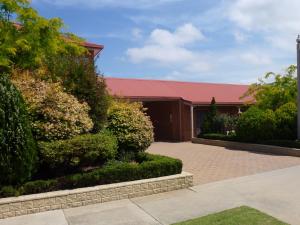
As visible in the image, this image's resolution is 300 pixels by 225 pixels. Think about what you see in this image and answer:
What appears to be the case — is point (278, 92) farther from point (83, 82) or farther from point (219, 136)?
point (83, 82)

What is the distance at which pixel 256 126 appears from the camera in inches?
652

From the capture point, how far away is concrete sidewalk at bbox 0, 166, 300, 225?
6.49 meters

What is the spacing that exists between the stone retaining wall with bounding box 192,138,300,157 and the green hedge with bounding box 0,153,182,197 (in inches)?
279

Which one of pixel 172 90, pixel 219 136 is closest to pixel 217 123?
pixel 219 136

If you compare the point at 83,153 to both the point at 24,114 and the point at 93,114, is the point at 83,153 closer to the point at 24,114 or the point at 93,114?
the point at 24,114

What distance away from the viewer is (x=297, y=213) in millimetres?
6438

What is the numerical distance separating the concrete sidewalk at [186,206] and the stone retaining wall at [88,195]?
0.16 metres

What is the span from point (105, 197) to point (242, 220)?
3087 millimetres

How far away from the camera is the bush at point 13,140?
7.02m

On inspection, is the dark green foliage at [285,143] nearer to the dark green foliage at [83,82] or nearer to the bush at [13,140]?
the dark green foliage at [83,82]

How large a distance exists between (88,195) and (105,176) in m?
0.69

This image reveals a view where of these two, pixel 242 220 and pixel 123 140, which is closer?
pixel 242 220

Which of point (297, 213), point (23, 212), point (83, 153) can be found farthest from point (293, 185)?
point (23, 212)

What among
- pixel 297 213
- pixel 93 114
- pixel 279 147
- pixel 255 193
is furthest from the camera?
pixel 279 147
